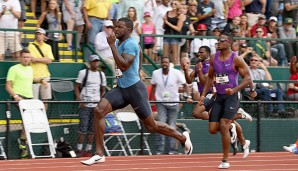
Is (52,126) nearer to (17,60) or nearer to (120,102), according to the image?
(17,60)

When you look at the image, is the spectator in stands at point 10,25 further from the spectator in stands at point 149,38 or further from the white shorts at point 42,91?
the spectator in stands at point 149,38

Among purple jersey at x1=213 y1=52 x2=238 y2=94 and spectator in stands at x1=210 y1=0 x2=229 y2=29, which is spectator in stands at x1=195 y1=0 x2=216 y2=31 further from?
purple jersey at x1=213 y1=52 x2=238 y2=94

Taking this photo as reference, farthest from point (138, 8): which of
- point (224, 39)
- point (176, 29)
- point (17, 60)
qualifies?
point (224, 39)

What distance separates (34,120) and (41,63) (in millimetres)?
1316

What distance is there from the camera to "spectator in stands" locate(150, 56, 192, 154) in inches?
747

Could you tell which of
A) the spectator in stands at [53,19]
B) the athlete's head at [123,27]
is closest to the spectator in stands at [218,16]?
the spectator in stands at [53,19]

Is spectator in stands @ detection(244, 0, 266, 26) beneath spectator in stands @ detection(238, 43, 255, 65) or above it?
A: above

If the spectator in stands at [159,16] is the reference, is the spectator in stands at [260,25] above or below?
below

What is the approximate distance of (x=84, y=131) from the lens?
18.5m

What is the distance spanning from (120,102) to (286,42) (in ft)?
30.6

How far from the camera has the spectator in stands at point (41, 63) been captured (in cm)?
1881

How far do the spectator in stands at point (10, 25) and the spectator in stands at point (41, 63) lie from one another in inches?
18.4

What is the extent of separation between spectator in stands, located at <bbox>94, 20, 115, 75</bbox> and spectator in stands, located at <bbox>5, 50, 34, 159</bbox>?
7.56 feet

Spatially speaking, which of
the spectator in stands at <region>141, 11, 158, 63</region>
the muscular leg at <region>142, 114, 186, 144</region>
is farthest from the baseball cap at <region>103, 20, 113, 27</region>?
the muscular leg at <region>142, 114, 186, 144</region>
